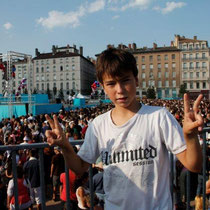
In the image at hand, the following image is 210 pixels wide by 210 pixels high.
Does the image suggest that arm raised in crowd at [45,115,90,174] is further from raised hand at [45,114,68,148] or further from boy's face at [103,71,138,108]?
boy's face at [103,71,138,108]

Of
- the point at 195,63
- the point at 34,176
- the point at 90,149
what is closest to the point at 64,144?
the point at 90,149

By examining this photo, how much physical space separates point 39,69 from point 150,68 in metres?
39.8

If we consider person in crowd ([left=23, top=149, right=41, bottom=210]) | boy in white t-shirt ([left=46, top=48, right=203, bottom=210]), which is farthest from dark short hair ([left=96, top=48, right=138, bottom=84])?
person in crowd ([left=23, top=149, right=41, bottom=210])

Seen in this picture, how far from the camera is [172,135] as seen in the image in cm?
149

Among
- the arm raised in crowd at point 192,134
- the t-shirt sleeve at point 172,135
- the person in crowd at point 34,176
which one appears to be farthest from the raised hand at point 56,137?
the person in crowd at point 34,176

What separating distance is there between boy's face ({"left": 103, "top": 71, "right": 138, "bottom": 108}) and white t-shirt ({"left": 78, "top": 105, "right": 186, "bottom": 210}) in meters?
0.11

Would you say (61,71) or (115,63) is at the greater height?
(61,71)

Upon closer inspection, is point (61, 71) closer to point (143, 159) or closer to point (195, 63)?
point (195, 63)

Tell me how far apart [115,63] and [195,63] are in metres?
82.6

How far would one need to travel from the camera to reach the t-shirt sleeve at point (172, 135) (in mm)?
1472

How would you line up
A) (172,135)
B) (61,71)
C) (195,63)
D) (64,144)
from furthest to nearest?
(61,71) < (195,63) < (64,144) < (172,135)

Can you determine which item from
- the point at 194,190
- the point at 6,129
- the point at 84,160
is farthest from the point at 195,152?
the point at 6,129

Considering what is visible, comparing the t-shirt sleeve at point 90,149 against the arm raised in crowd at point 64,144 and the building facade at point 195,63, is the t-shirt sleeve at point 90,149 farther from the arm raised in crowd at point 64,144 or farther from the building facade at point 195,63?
the building facade at point 195,63

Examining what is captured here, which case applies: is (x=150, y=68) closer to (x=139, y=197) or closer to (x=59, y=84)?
(x=59, y=84)
